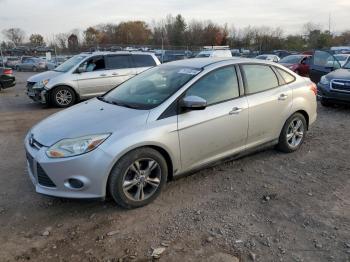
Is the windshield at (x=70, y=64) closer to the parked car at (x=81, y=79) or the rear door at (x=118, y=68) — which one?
the parked car at (x=81, y=79)

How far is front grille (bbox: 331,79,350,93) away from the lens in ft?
29.9

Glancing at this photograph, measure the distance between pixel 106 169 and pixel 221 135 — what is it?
1628 millimetres

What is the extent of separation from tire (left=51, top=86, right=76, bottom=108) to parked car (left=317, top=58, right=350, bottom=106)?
706 cm

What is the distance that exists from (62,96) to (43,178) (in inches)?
295

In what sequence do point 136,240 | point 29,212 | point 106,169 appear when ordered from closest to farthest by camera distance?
point 136,240
point 106,169
point 29,212

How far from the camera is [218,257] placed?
3305 mm

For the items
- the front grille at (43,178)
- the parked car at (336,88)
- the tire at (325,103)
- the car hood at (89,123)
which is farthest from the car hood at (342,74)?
A: the front grille at (43,178)

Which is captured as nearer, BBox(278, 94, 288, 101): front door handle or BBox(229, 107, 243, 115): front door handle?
BBox(229, 107, 243, 115): front door handle

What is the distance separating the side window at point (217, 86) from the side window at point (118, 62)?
7053 mm

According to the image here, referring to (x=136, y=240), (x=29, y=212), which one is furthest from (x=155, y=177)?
(x=29, y=212)

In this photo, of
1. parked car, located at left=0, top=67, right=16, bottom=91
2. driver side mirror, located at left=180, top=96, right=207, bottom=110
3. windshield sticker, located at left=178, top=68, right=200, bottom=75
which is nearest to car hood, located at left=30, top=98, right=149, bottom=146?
driver side mirror, located at left=180, top=96, right=207, bottom=110

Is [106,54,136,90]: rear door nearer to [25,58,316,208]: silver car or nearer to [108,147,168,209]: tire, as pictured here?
[25,58,316,208]: silver car

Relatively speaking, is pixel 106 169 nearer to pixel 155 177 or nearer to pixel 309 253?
pixel 155 177

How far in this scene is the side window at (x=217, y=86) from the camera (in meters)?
4.67
